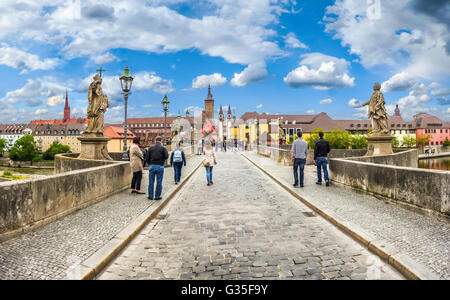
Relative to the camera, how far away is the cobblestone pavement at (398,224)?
3877 mm

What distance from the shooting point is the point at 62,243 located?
450 cm

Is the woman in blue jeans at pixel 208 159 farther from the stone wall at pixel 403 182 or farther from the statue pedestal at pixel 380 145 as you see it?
the statue pedestal at pixel 380 145

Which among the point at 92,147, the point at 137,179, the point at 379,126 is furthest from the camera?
the point at 379,126

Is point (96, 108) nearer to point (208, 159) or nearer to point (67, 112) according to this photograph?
point (208, 159)

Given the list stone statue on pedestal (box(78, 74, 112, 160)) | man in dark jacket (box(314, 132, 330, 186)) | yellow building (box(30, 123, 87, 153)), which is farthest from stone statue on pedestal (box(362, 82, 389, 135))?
yellow building (box(30, 123, 87, 153))

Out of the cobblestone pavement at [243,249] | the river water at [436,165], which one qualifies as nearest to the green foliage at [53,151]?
the river water at [436,165]

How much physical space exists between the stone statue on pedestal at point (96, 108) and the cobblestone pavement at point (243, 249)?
8.07 metres

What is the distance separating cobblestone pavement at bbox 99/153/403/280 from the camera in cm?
367

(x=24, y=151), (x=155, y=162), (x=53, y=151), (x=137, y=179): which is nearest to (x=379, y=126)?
(x=155, y=162)

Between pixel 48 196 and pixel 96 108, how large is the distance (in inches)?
351

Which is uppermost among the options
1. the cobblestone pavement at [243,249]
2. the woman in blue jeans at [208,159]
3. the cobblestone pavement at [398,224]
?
the woman in blue jeans at [208,159]

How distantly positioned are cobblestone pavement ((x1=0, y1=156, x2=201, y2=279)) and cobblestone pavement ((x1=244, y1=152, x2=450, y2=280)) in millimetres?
4160

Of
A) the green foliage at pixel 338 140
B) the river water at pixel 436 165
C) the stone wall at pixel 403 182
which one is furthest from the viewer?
the green foliage at pixel 338 140

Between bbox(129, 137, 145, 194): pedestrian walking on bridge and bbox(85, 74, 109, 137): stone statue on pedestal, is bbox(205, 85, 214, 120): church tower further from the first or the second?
bbox(129, 137, 145, 194): pedestrian walking on bridge
